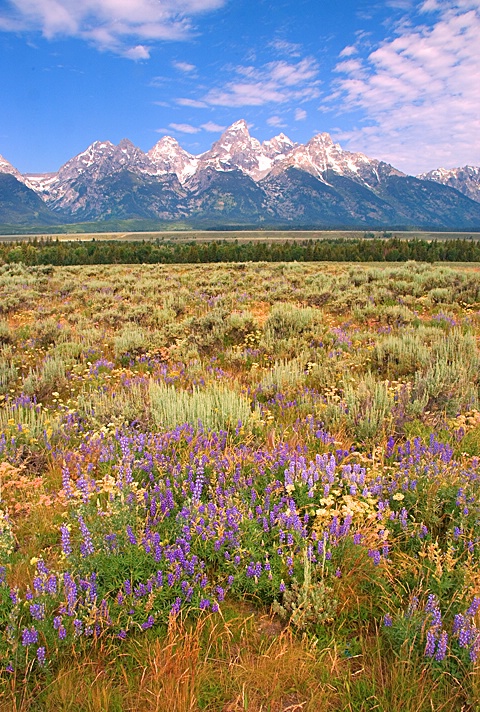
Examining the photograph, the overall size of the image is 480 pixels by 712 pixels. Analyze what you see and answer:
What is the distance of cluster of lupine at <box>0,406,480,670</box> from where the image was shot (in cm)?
223

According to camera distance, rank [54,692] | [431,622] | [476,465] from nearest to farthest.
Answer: [54,692] → [431,622] → [476,465]

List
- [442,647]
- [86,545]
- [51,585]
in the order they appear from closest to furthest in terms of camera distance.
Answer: [442,647], [51,585], [86,545]

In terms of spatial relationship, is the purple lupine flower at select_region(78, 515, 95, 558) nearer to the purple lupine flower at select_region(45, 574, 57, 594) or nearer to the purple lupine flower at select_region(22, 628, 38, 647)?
the purple lupine flower at select_region(45, 574, 57, 594)

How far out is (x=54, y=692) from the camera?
1953 millimetres

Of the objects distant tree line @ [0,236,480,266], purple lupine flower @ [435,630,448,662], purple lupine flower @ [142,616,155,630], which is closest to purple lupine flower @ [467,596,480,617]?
purple lupine flower @ [435,630,448,662]

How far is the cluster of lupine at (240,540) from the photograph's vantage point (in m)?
2.23

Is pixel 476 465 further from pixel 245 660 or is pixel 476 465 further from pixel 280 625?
pixel 245 660

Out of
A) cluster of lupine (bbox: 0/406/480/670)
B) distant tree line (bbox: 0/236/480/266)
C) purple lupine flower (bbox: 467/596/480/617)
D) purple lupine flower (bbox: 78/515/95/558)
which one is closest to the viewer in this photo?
purple lupine flower (bbox: 467/596/480/617)

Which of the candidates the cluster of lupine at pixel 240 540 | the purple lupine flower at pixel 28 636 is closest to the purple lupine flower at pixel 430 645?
the cluster of lupine at pixel 240 540

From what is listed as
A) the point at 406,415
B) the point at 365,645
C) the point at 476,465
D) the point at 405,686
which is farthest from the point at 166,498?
the point at 406,415

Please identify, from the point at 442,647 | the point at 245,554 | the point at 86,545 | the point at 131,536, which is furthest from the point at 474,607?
the point at 86,545

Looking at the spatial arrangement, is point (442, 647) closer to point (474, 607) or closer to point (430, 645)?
point (430, 645)

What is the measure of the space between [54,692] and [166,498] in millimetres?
1346

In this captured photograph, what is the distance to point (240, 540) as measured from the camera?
2.72 metres
